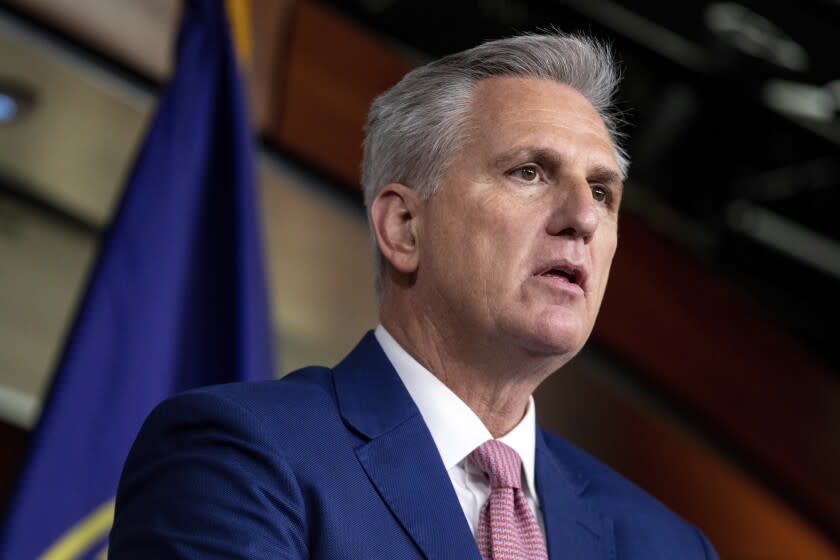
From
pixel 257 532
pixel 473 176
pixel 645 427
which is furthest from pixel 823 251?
pixel 257 532

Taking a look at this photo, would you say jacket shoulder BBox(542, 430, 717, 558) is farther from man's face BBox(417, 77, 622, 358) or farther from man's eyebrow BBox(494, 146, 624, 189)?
man's eyebrow BBox(494, 146, 624, 189)

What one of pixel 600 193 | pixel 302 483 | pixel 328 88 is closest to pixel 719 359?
pixel 328 88

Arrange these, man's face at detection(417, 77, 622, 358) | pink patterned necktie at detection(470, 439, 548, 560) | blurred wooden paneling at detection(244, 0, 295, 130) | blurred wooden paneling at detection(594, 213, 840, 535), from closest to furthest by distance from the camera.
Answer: pink patterned necktie at detection(470, 439, 548, 560) < man's face at detection(417, 77, 622, 358) < blurred wooden paneling at detection(244, 0, 295, 130) < blurred wooden paneling at detection(594, 213, 840, 535)

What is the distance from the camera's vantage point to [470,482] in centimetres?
138

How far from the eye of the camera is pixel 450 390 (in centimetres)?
145

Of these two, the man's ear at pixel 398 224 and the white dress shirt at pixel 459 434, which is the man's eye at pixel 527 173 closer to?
the man's ear at pixel 398 224

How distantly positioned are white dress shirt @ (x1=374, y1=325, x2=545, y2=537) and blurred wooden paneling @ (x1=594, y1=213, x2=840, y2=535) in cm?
346

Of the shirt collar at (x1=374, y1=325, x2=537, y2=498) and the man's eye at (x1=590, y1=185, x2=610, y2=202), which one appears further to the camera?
the man's eye at (x1=590, y1=185, x2=610, y2=202)

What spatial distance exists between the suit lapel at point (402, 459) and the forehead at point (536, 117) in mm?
322

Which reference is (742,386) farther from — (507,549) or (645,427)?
(507,549)

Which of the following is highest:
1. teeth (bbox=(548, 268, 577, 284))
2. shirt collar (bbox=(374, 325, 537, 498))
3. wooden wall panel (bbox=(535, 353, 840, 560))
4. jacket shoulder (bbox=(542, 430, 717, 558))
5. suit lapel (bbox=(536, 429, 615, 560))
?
teeth (bbox=(548, 268, 577, 284))

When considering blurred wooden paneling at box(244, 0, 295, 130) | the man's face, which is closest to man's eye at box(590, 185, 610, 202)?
the man's face

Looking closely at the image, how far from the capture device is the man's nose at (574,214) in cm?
141

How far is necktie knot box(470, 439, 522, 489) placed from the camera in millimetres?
1364
